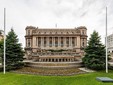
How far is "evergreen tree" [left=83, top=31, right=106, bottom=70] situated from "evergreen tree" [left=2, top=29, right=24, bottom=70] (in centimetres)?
1295

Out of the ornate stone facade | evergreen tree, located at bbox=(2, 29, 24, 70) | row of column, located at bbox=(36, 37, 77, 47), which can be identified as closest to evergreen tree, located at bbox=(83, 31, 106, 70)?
evergreen tree, located at bbox=(2, 29, 24, 70)

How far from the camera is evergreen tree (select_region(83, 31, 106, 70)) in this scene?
22344 millimetres

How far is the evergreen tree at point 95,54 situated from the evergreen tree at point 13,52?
1295 cm

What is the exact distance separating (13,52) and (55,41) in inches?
1270

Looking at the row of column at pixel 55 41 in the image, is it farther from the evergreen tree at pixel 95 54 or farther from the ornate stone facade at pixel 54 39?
the evergreen tree at pixel 95 54

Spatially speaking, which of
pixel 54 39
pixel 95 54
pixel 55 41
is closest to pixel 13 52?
pixel 95 54

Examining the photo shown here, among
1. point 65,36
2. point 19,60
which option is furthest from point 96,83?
point 65,36

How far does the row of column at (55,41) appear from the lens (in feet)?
181

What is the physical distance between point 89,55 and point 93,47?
1.89m

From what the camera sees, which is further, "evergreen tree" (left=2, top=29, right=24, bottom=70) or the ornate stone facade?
Result: the ornate stone facade

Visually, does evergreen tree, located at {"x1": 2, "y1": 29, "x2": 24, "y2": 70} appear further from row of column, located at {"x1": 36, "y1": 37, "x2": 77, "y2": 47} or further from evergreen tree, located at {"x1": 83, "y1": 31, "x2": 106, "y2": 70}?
row of column, located at {"x1": 36, "y1": 37, "x2": 77, "y2": 47}

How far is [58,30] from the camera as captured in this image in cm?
5622

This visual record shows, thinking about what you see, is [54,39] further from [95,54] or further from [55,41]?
[95,54]

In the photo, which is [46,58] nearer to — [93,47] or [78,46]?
[93,47]
